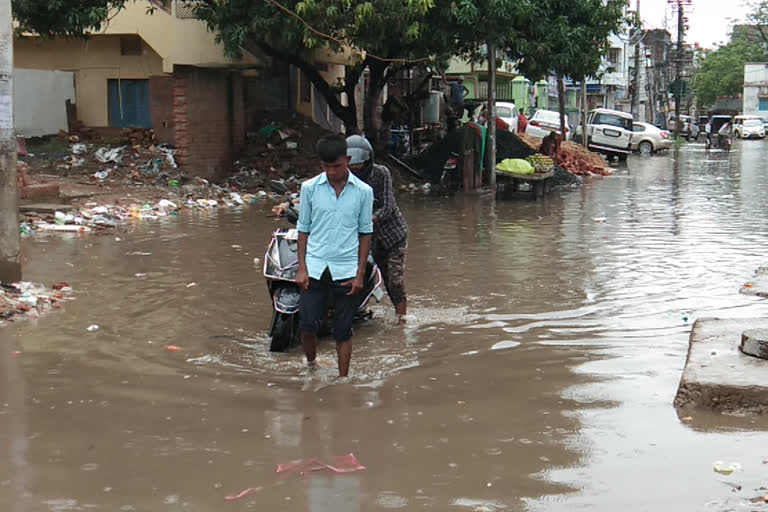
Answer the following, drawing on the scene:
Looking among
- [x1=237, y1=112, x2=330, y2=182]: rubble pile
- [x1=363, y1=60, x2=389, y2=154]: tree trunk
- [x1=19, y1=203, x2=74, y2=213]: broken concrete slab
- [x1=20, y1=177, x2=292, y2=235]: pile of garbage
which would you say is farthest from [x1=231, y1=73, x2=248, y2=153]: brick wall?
[x1=19, y1=203, x2=74, y2=213]: broken concrete slab

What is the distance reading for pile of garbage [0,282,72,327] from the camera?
23.1 feet

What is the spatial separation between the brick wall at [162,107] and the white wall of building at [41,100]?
202 centimetres

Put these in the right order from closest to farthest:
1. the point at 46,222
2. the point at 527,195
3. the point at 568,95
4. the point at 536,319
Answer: the point at 536,319
the point at 46,222
the point at 527,195
the point at 568,95

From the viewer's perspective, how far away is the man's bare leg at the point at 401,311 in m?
7.09

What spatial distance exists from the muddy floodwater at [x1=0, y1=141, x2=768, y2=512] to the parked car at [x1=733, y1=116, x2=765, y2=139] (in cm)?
5213

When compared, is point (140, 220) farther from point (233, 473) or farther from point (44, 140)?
point (233, 473)

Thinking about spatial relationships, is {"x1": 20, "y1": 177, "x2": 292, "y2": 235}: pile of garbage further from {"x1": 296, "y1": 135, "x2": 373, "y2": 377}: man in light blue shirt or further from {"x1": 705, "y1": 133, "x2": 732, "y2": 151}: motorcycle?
{"x1": 705, "y1": 133, "x2": 732, "y2": 151}: motorcycle

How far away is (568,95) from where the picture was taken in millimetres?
70625

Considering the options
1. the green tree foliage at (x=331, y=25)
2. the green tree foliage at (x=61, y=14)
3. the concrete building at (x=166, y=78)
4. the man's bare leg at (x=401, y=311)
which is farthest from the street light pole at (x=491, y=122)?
the man's bare leg at (x=401, y=311)

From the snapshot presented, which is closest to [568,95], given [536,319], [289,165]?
[289,165]

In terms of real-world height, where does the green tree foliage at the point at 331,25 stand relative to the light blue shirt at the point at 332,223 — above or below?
above

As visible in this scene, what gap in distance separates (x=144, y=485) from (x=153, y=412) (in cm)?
103

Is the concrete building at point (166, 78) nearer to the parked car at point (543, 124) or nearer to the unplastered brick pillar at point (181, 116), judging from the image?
the unplastered brick pillar at point (181, 116)

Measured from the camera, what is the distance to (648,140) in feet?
131
